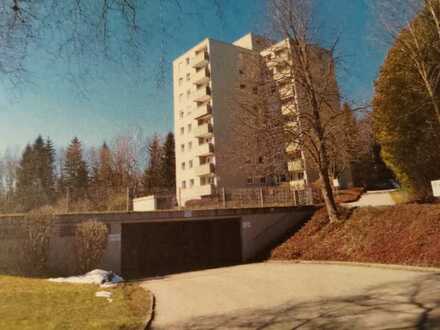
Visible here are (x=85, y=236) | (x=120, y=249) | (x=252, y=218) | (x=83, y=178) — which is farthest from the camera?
(x=83, y=178)

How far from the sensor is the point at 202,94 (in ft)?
140

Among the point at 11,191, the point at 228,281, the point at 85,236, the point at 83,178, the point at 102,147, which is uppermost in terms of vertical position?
the point at 102,147

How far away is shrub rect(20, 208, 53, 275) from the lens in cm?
1189

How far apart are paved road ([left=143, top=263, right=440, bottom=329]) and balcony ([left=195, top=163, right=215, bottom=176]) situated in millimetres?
28099

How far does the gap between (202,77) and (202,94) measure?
235 centimetres

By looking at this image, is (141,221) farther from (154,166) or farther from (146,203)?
(154,166)

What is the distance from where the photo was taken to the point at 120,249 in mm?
14109

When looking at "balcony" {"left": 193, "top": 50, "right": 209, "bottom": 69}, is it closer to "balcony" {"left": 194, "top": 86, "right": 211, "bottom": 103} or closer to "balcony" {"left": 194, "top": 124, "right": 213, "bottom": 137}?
"balcony" {"left": 194, "top": 86, "right": 211, "bottom": 103}

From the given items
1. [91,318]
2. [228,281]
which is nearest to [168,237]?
[228,281]

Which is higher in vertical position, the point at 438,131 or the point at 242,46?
the point at 242,46

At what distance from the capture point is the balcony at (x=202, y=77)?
142 ft

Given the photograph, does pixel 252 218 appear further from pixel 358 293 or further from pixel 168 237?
pixel 358 293

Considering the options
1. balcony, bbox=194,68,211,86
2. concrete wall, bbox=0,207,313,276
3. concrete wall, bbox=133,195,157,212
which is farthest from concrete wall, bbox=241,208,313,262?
balcony, bbox=194,68,211,86

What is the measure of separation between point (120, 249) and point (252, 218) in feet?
24.2
